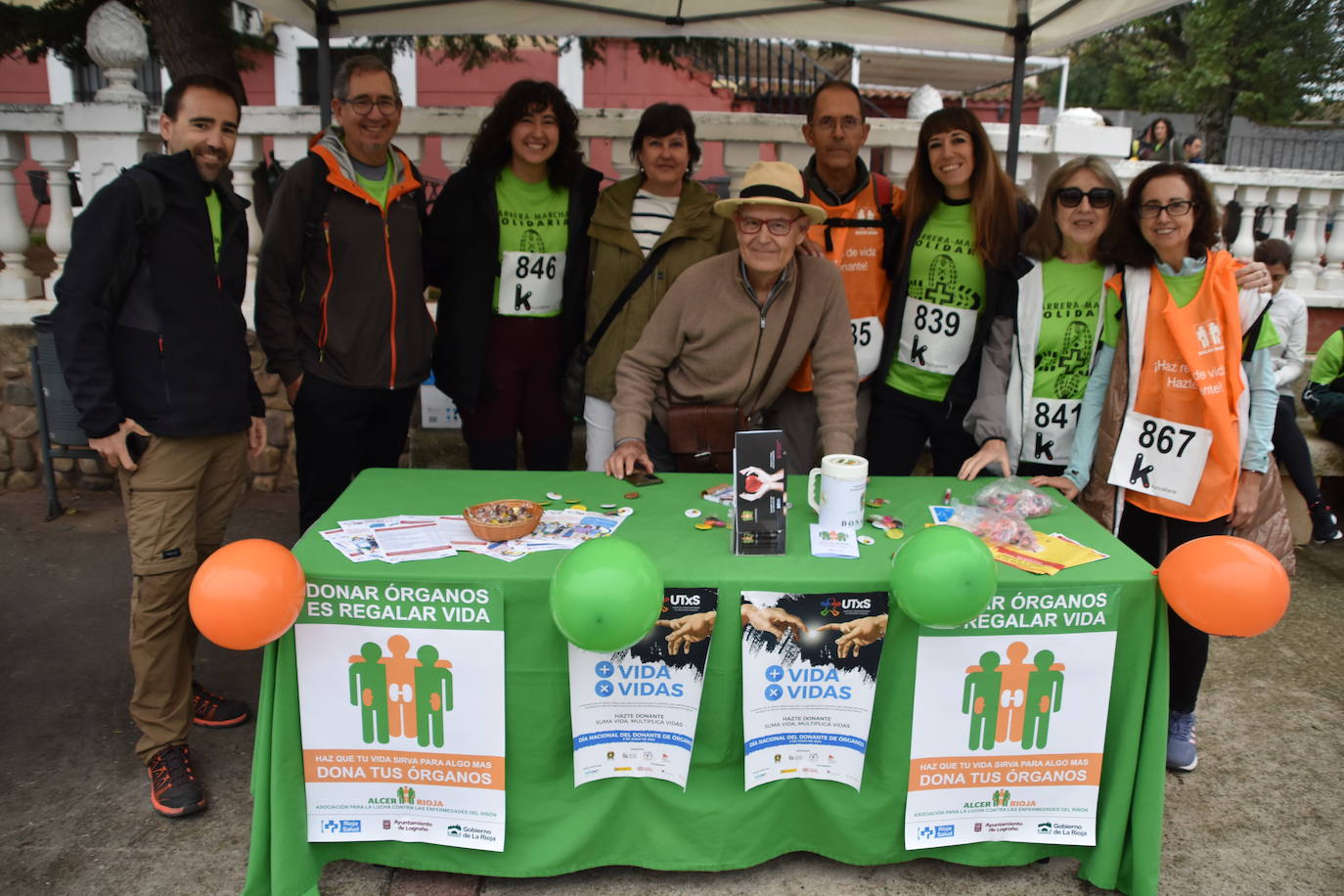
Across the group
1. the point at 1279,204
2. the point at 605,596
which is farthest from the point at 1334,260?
the point at 605,596

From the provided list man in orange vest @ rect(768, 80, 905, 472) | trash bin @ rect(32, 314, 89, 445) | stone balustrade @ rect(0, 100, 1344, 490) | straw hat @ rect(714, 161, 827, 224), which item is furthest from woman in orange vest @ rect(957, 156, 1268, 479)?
trash bin @ rect(32, 314, 89, 445)

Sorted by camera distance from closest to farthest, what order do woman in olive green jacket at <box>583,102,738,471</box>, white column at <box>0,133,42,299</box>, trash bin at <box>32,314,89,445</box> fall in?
woman in olive green jacket at <box>583,102,738,471</box> < trash bin at <box>32,314,89,445</box> < white column at <box>0,133,42,299</box>

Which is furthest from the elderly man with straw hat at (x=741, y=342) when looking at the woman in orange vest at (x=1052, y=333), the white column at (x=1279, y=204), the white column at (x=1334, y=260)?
the white column at (x=1334, y=260)

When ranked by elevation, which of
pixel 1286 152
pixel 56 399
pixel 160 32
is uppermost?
pixel 1286 152

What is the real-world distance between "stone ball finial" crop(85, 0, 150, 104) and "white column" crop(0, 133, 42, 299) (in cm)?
70

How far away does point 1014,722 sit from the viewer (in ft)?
7.45

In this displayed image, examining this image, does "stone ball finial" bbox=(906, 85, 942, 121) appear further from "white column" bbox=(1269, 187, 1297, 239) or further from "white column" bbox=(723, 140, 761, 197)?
"white column" bbox=(1269, 187, 1297, 239)

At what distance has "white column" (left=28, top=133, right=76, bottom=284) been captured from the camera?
494 cm

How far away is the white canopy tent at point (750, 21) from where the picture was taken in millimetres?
4203

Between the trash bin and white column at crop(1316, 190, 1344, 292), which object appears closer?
the trash bin

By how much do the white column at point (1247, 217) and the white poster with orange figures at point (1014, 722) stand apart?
427cm

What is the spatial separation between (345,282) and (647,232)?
1.01m

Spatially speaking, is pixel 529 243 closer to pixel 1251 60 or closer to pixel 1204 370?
pixel 1204 370

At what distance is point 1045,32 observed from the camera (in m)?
4.32
